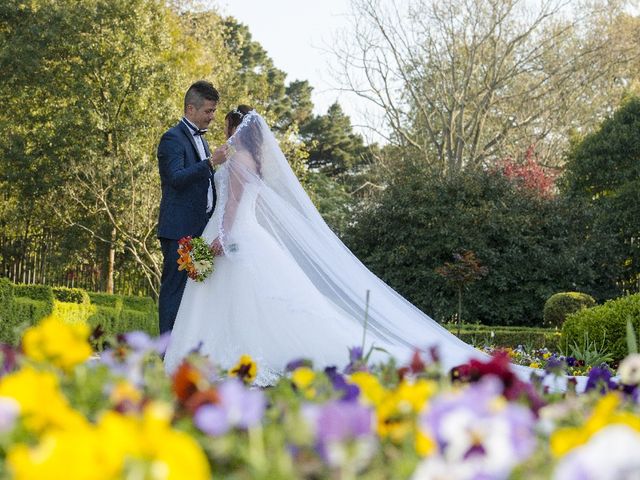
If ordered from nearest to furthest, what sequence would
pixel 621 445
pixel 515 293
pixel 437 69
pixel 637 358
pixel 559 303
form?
pixel 621 445 → pixel 637 358 → pixel 559 303 → pixel 515 293 → pixel 437 69

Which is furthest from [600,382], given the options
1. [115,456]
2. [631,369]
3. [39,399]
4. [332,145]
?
[332,145]

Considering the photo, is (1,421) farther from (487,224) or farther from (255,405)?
(487,224)

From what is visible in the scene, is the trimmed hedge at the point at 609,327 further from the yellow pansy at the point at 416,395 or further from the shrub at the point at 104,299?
the shrub at the point at 104,299

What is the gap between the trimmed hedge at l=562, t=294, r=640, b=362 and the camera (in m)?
7.90

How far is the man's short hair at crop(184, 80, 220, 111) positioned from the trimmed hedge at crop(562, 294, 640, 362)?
12.2 ft

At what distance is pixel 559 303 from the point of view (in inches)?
605

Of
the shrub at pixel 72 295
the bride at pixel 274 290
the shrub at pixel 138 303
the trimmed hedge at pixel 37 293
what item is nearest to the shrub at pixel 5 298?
the trimmed hedge at pixel 37 293

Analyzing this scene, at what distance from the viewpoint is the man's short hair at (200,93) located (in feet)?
19.9

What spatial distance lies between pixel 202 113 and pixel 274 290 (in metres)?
1.29

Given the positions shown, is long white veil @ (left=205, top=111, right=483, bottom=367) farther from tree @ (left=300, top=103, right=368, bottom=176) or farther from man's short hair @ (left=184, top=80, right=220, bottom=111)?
tree @ (left=300, top=103, right=368, bottom=176)

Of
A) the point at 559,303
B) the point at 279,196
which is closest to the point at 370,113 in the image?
the point at 559,303

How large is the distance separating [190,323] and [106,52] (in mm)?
14882

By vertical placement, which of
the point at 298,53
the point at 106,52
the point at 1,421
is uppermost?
the point at 298,53

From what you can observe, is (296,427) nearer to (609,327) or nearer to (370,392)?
(370,392)
